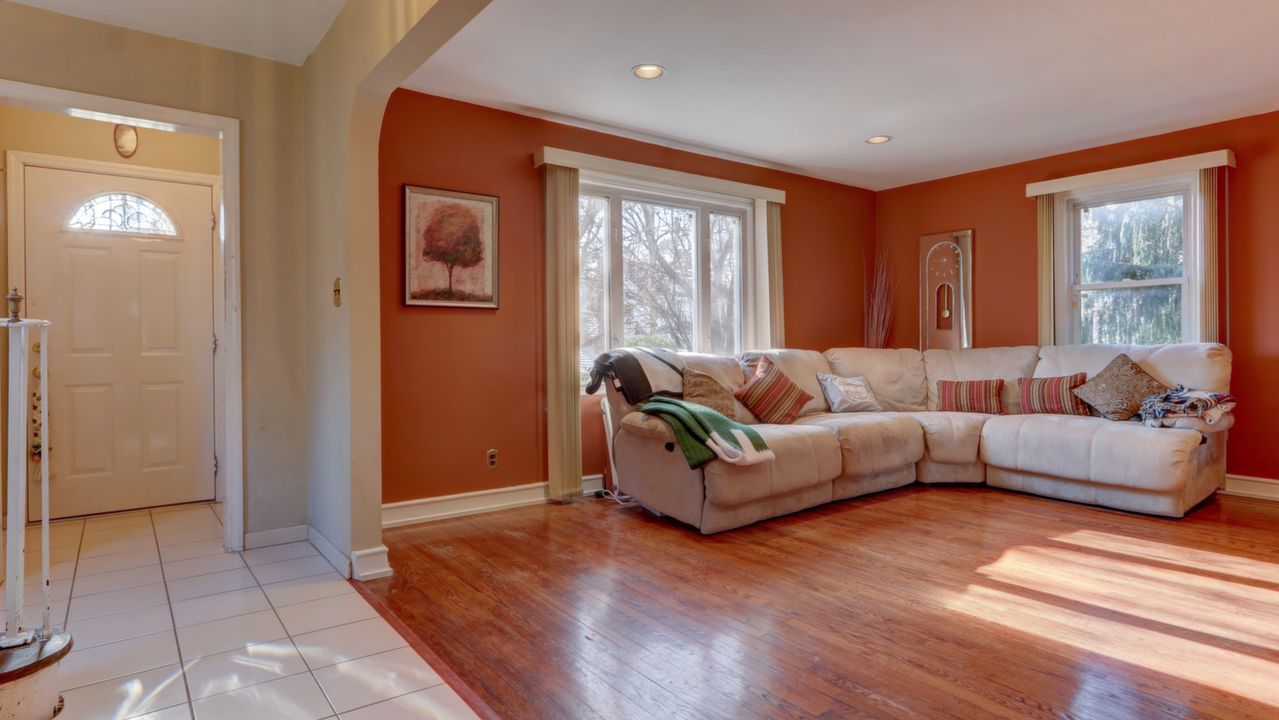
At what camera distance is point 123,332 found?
3.91 m

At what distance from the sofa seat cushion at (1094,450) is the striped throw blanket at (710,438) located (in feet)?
6.19

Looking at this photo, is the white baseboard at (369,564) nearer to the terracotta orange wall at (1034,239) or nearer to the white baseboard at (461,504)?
the white baseboard at (461,504)

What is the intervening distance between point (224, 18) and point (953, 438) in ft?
15.3

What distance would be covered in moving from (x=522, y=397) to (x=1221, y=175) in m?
4.74

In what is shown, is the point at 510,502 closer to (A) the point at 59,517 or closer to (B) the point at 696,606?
(B) the point at 696,606

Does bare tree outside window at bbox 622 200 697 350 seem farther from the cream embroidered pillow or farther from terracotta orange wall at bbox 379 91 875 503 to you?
the cream embroidered pillow

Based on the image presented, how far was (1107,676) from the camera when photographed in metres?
1.94

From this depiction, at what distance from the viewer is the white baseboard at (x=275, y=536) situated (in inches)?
127

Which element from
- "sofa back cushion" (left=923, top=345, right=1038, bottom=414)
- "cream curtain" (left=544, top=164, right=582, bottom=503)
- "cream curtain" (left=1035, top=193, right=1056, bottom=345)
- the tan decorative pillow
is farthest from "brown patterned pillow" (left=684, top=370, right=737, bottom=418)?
"cream curtain" (left=1035, top=193, right=1056, bottom=345)

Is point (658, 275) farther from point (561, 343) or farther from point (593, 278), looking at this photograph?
point (561, 343)

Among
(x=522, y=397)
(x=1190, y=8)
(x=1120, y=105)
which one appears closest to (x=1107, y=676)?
(x=1190, y=8)

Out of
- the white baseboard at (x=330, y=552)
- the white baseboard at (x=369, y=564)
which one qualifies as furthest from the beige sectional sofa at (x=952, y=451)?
the white baseboard at (x=330, y=552)

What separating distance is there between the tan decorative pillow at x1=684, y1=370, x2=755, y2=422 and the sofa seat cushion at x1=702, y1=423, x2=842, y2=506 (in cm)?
28

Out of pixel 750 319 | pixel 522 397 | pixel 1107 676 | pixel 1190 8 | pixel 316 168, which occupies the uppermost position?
pixel 1190 8
